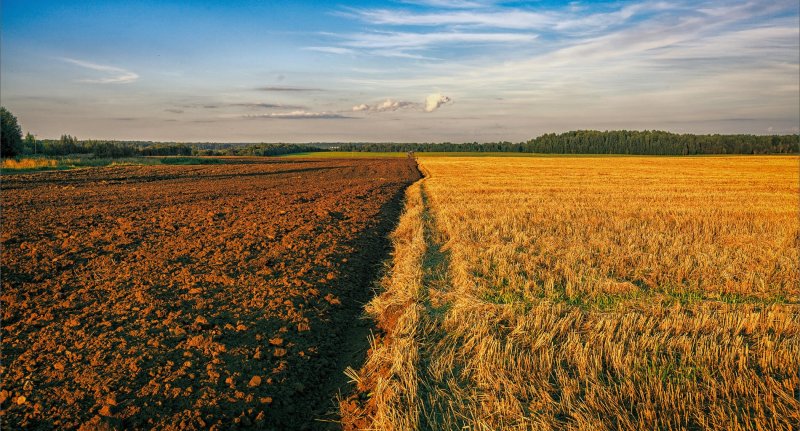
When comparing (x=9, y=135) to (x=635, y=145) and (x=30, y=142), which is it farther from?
(x=635, y=145)

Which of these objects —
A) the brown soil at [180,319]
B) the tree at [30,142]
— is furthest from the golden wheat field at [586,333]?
the tree at [30,142]

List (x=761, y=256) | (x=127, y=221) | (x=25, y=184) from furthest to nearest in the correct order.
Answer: (x=25, y=184) < (x=127, y=221) < (x=761, y=256)

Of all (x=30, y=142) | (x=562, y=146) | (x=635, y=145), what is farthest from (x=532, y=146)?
Result: (x=30, y=142)

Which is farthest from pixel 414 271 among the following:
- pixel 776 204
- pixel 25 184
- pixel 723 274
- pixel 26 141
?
pixel 26 141

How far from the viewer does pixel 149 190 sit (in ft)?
79.4

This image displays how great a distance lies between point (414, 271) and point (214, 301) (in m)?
3.49

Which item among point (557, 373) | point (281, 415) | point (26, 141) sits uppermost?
point (26, 141)

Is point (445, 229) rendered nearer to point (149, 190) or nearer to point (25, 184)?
point (149, 190)

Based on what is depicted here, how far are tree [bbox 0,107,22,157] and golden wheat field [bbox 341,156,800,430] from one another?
5959cm

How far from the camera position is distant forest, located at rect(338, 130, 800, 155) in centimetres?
11456

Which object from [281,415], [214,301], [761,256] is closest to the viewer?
[281,415]

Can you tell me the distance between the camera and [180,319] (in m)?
6.63

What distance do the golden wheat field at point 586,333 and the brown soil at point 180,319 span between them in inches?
30.3

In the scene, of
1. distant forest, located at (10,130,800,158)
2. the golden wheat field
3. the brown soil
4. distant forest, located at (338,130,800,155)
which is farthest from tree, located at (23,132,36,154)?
distant forest, located at (338,130,800,155)
